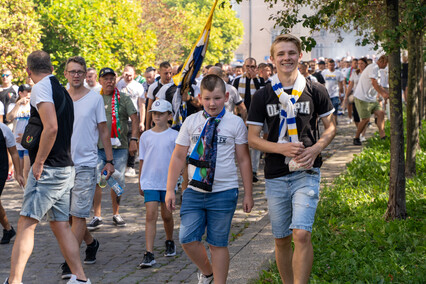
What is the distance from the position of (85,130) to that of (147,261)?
1.40 metres

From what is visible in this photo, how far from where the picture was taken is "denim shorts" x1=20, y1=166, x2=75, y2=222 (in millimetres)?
5801

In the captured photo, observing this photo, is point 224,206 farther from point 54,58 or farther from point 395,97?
point 54,58

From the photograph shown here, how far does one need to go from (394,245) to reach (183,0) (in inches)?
3621

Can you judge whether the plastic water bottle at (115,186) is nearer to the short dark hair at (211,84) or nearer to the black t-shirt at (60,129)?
the black t-shirt at (60,129)

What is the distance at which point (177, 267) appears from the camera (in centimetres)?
680

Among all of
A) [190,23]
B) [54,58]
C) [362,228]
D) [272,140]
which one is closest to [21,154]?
[362,228]

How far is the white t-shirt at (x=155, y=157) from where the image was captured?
7.21 meters

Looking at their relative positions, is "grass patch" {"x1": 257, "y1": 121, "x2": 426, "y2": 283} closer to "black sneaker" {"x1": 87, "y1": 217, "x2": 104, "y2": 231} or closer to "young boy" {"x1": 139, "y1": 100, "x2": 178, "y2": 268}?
"young boy" {"x1": 139, "y1": 100, "x2": 178, "y2": 268}

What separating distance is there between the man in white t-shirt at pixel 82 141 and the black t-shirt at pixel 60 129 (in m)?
0.62

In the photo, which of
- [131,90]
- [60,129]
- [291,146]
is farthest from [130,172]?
[291,146]

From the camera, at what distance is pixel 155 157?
288 inches

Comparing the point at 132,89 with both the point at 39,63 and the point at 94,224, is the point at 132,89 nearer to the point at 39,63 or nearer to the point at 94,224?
the point at 94,224

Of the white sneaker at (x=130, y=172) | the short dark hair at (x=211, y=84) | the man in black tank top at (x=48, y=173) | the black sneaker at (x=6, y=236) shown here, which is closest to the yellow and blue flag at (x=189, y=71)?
the short dark hair at (x=211, y=84)

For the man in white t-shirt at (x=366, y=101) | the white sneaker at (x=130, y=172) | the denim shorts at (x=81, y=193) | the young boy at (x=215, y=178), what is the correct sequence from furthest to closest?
the man in white t-shirt at (x=366, y=101) < the white sneaker at (x=130, y=172) < the denim shorts at (x=81, y=193) < the young boy at (x=215, y=178)
